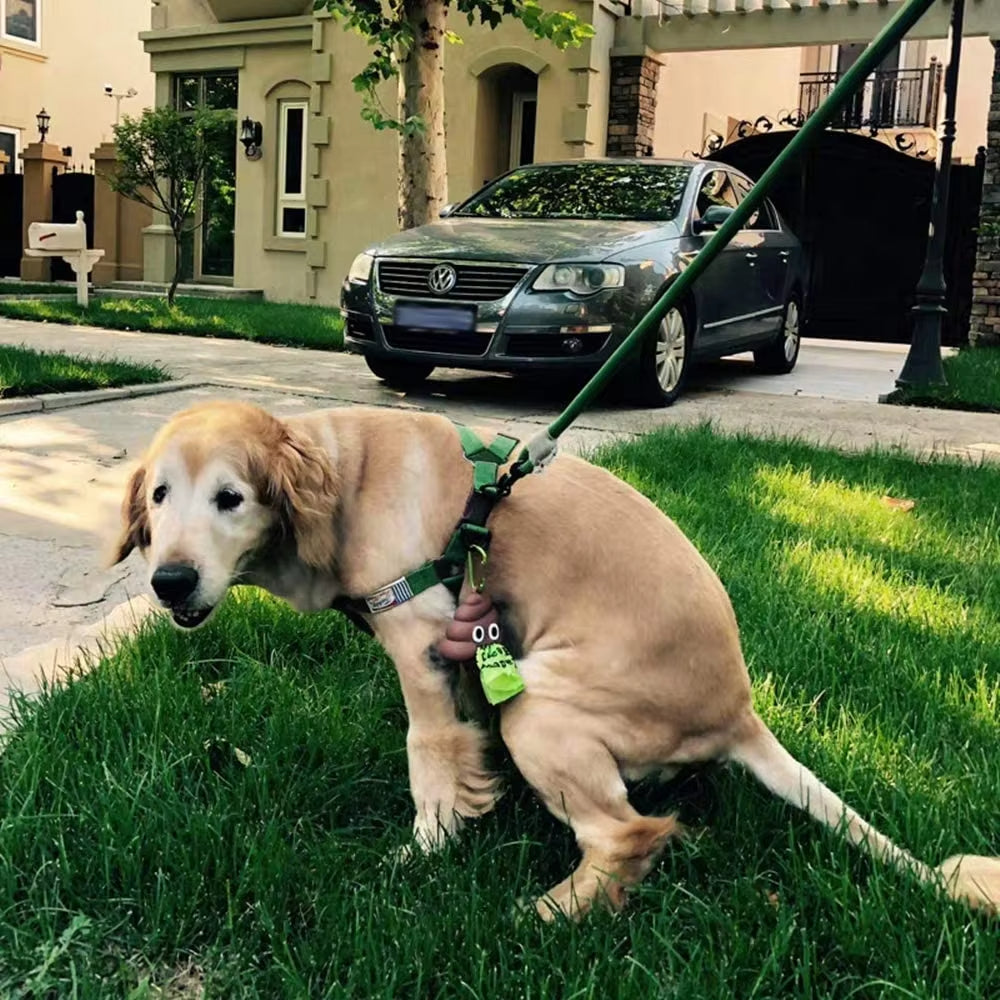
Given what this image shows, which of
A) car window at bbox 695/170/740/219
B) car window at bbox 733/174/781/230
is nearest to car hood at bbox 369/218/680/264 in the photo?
car window at bbox 695/170/740/219

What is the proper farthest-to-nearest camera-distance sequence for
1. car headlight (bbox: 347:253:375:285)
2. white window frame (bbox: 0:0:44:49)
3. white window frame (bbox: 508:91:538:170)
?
white window frame (bbox: 0:0:44:49), white window frame (bbox: 508:91:538:170), car headlight (bbox: 347:253:375:285)

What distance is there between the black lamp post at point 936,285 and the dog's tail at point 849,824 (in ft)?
24.3

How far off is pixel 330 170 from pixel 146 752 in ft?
51.2

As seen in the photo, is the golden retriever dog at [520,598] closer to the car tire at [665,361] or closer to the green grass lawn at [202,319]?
the car tire at [665,361]

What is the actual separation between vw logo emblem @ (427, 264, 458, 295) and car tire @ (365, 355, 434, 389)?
2.81 feet

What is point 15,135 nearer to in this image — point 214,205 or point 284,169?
point 214,205

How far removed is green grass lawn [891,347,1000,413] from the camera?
26.3 ft

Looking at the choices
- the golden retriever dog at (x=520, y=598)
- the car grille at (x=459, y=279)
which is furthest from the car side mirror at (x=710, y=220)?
the golden retriever dog at (x=520, y=598)

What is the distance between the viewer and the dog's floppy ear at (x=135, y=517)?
2.10m

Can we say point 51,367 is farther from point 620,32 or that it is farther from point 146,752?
point 620,32

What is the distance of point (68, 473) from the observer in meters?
4.87

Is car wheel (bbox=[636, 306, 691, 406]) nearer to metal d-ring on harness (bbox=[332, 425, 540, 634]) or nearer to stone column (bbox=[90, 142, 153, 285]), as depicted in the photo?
metal d-ring on harness (bbox=[332, 425, 540, 634])

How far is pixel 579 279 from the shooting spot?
7039 mm

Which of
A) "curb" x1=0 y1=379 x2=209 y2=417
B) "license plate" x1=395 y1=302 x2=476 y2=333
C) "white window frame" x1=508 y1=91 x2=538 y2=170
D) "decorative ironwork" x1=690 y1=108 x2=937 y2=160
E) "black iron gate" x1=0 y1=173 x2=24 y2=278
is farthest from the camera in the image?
"black iron gate" x1=0 y1=173 x2=24 y2=278
